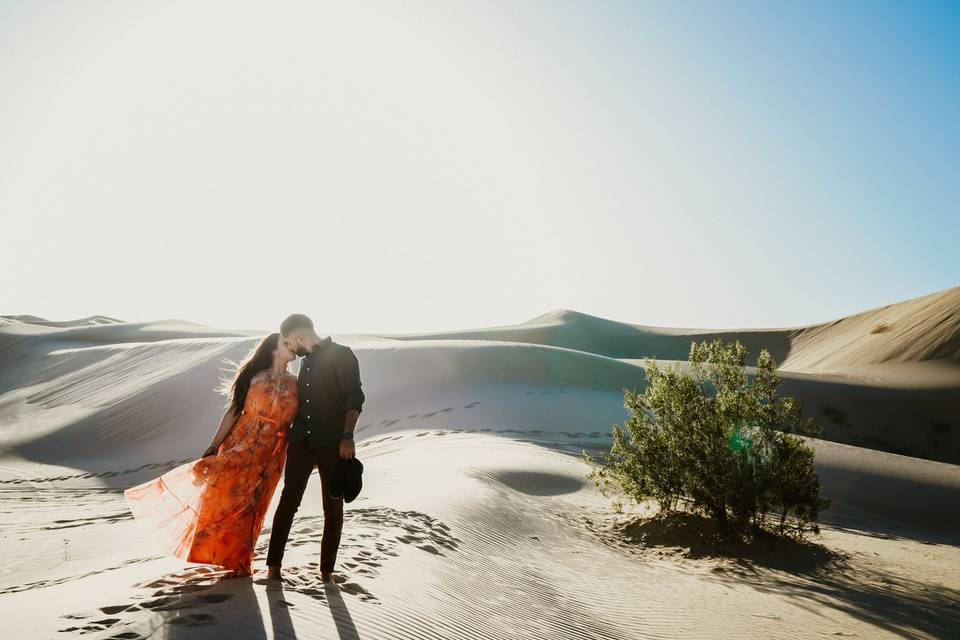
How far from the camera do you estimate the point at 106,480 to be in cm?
1451

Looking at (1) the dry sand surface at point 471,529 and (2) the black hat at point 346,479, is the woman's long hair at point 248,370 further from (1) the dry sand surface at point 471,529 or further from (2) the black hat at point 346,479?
(1) the dry sand surface at point 471,529

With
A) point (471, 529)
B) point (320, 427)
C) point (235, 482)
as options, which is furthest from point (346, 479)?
point (471, 529)

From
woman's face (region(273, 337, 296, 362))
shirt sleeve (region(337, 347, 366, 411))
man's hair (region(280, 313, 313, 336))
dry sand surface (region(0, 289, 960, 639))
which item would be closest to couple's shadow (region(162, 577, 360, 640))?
dry sand surface (region(0, 289, 960, 639))

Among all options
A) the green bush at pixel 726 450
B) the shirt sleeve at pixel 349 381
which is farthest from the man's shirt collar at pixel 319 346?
the green bush at pixel 726 450

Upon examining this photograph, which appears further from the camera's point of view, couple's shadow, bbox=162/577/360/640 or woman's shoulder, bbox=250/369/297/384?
woman's shoulder, bbox=250/369/297/384

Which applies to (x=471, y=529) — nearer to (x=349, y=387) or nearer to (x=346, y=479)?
(x=346, y=479)

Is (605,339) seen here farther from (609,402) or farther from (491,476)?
(491,476)

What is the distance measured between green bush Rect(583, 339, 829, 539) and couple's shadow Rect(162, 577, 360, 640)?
619cm

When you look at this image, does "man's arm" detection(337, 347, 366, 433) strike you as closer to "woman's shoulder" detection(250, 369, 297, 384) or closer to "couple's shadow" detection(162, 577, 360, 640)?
"woman's shoulder" detection(250, 369, 297, 384)

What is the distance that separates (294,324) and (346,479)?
1.11m

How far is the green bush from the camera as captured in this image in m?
8.37

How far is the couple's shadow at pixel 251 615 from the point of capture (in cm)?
304

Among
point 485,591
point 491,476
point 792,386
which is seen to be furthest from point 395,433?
point 792,386

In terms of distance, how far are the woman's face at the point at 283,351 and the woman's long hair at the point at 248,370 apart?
0.11 ft
